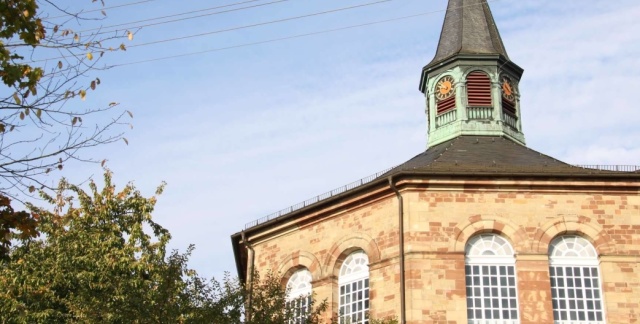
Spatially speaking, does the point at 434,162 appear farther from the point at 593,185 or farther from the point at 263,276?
the point at 263,276

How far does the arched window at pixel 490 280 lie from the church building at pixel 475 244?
0.08 ft

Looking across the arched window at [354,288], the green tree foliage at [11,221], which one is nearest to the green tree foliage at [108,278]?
the arched window at [354,288]

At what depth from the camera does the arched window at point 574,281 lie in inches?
792

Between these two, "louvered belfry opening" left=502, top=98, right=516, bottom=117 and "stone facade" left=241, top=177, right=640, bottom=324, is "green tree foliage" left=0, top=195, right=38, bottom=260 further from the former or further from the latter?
"louvered belfry opening" left=502, top=98, right=516, bottom=117

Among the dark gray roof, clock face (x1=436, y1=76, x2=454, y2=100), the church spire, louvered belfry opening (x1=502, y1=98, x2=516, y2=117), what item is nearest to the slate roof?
the dark gray roof

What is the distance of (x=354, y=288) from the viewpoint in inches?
869

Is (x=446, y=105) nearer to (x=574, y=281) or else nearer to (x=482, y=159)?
(x=482, y=159)

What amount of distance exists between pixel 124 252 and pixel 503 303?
9764 mm

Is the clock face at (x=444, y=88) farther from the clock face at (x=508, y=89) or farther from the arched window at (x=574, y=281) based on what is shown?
the arched window at (x=574, y=281)

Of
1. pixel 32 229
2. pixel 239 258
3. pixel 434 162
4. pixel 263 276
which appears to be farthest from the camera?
pixel 239 258

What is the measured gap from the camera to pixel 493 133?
83.9 feet

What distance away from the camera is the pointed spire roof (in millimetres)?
27688

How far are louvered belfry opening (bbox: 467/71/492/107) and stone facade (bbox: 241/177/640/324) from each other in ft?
17.1

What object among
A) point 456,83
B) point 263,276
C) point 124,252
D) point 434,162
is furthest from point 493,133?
point 124,252
